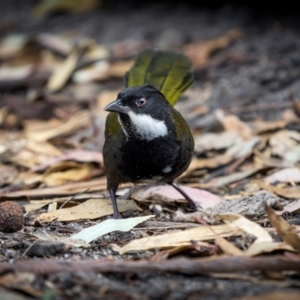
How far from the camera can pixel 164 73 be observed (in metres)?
5.32

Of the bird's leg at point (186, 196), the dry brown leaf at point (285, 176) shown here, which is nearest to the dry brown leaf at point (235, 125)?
the dry brown leaf at point (285, 176)

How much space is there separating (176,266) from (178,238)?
0.57 meters

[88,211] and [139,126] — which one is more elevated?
[139,126]

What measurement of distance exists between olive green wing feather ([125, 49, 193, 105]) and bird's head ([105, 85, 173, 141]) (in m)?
0.87

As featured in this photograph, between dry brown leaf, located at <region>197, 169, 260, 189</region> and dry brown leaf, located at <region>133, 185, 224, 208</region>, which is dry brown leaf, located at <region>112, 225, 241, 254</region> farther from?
dry brown leaf, located at <region>197, 169, 260, 189</region>

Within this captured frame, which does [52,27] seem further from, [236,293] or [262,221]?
[236,293]

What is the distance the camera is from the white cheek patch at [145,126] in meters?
4.21

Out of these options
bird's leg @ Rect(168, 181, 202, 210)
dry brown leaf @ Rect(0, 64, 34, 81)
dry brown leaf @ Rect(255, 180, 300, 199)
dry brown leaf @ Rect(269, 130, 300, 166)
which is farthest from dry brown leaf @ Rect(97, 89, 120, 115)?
dry brown leaf @ Rect(255, 180, 300, 199)

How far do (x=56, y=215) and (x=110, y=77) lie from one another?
146 inches

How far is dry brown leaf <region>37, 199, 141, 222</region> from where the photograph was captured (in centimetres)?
421

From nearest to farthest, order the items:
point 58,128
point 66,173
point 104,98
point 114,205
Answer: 1. point 114,205
2. point 66,173
3. point 58,128
4. point 104,98

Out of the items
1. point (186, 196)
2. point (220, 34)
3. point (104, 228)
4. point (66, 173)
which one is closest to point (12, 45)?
point (220, 34)

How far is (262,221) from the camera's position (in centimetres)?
390

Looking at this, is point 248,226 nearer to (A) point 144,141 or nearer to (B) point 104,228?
(B) point 104,228
